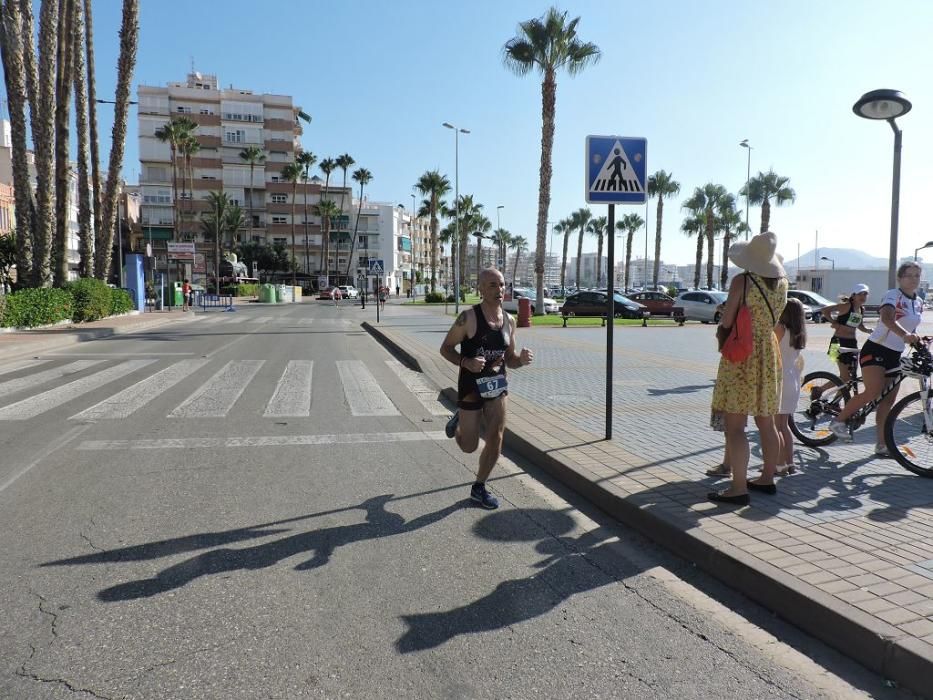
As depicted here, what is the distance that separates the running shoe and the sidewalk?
76 cm

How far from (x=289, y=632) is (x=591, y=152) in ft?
15.7

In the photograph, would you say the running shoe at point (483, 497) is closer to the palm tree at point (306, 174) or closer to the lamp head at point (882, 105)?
the lamp head at point (882, 105)

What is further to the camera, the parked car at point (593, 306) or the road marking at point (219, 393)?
the parked car at point (593, 306)

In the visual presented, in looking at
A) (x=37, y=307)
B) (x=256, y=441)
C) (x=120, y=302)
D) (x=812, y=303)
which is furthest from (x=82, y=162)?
(x=812, y=303)

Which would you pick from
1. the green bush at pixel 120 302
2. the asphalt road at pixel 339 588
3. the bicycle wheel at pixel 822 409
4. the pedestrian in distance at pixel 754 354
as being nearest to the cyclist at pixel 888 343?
the bicycle wheel at pixel 822 409

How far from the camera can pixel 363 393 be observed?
10078mm

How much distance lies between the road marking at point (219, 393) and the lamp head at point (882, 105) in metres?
8.42

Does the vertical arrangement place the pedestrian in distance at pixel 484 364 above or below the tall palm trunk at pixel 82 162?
below

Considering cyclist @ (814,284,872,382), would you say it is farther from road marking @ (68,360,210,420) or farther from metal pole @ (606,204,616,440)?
road marking @ (68,360,210,420)

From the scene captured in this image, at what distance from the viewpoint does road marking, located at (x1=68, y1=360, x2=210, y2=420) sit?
8.18 meters

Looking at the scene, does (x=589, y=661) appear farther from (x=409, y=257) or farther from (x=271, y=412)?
(x=409, y=257)

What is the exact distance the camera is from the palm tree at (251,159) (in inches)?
3253

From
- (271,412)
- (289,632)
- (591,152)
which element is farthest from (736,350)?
(271,412)

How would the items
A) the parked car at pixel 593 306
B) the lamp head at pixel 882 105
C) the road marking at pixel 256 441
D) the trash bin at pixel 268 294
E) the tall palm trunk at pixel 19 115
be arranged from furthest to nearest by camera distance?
the trash bin at pixel 268 294 → the parked car at pixel 593 306 → the tall palm trunk at pixel 19 115 → the lamp head at pixel 882 105 → the road marking at pixel 256 441
